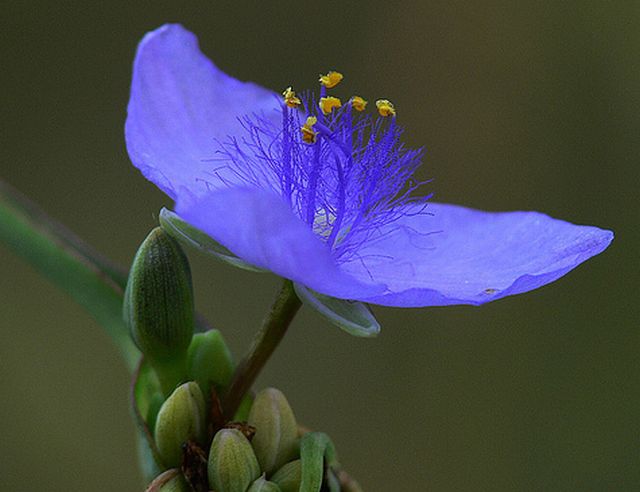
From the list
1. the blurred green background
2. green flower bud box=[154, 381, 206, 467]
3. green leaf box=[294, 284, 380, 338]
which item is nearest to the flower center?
green leaf box=[294, 284, 380, 338]

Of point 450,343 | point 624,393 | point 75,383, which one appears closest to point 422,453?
point 450,343

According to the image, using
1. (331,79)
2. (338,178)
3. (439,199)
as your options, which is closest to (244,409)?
(338,178)

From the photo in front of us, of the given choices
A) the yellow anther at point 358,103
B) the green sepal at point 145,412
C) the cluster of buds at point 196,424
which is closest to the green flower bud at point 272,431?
the cluster of buds at point 196,424

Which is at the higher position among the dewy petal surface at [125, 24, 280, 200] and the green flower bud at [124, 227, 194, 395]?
the dewy petal surface at [125, 24, 280, 200]

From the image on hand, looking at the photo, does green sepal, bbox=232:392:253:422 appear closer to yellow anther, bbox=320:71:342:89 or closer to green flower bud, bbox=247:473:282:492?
green flower bud, bbox=247:473:282:492

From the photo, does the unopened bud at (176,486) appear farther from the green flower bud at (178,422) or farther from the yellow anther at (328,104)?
the yellow anther at (328,104)

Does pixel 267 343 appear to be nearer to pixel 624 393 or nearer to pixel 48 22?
pixel 624 393
